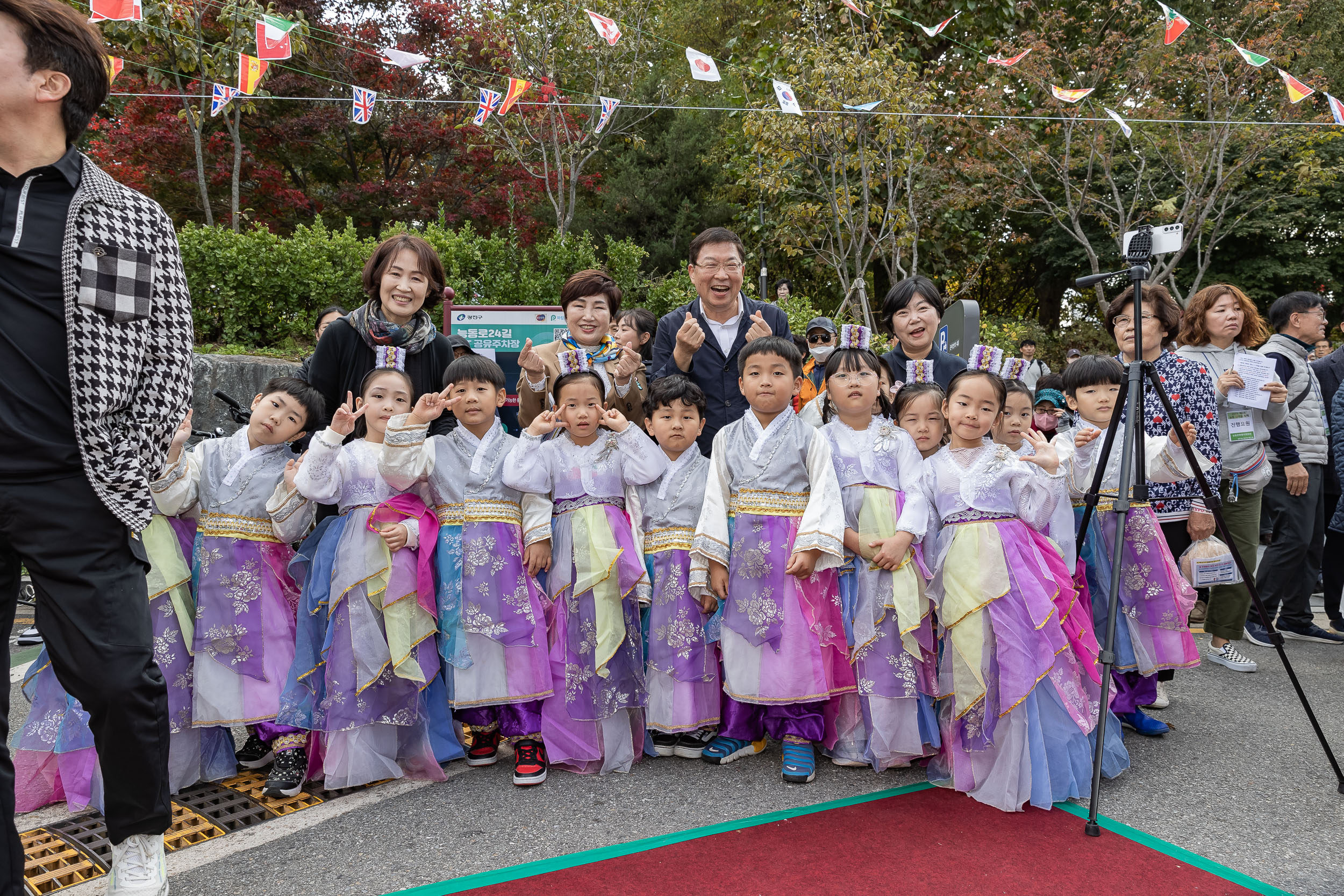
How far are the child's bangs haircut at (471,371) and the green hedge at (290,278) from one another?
538 centimetres

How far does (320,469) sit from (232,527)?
39 centimetres

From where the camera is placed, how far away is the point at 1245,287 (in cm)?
1694

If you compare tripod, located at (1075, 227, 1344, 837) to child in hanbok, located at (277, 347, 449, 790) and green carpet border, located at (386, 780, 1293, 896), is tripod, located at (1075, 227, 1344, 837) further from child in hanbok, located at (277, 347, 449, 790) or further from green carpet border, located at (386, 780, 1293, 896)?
child in hanbok, located at (277, 347, 449, 790)

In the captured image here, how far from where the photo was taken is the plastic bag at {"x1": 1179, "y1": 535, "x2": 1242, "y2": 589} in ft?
11.4

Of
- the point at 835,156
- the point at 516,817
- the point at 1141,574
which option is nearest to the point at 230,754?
the point at 516,817

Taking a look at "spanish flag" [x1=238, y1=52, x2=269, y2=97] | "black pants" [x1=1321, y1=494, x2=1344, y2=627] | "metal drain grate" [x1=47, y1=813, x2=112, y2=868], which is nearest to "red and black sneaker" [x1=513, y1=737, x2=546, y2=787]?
"metal drain grate" [x1=47, y1=813, x2=112, y2=868]

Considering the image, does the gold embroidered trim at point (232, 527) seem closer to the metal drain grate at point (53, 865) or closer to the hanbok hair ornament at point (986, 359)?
the metal drain grate at point (53, 865)

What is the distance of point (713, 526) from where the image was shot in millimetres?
3211

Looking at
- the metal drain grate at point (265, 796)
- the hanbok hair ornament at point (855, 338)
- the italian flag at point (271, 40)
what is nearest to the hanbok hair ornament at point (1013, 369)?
the hanbok hair ornament at point (855, 338)

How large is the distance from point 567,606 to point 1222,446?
A: 371 centimetres

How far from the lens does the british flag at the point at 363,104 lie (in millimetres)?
8812

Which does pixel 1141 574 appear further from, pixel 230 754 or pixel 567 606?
pixel 230 754

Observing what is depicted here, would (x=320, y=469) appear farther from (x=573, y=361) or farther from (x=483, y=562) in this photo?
(x=573, y=361)

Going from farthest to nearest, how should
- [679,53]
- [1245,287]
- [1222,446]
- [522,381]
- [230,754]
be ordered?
[679,53] → [1245,287] → [1222,446] → [522,381] → [230,754]
